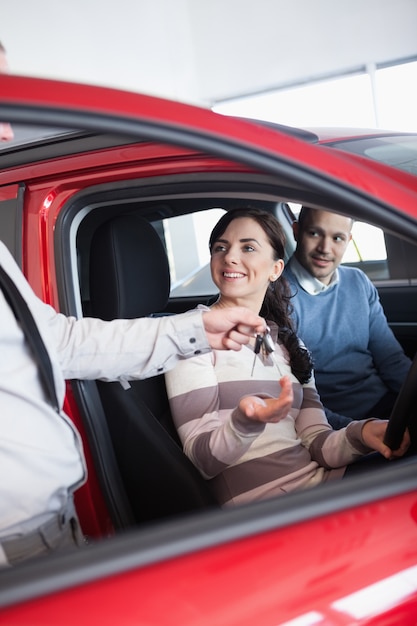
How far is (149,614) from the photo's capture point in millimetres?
664

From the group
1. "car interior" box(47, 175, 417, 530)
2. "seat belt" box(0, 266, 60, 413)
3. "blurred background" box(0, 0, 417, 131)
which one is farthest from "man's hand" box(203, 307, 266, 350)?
"blurred background" box(0, 0, 417, 131)

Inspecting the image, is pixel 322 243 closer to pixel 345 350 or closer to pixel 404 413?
pixel 345 350

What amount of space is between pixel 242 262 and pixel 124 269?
0.33m

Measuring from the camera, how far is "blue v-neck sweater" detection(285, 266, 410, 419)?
1.85 metres

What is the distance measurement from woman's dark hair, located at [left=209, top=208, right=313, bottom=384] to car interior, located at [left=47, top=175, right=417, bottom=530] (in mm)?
74

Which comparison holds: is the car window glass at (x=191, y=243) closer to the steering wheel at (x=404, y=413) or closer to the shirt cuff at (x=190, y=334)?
the shirt cuff at (x=190, y=334)

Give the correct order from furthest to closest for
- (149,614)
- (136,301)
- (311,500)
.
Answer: (136,301) < (311,500) < (149,614)

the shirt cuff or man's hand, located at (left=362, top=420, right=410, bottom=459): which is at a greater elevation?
the shirt cuff

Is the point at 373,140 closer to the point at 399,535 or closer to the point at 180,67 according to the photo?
the point at 399,535

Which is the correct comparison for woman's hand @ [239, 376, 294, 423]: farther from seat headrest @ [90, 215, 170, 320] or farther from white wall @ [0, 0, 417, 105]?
white wall @ [0, 0, 417, 105]

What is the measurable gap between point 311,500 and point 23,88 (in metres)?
0.66

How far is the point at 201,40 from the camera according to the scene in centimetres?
838

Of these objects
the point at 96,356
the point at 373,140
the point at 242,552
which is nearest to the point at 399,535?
the point at 242,552

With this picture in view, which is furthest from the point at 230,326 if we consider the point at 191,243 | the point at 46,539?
the point at 191,243
